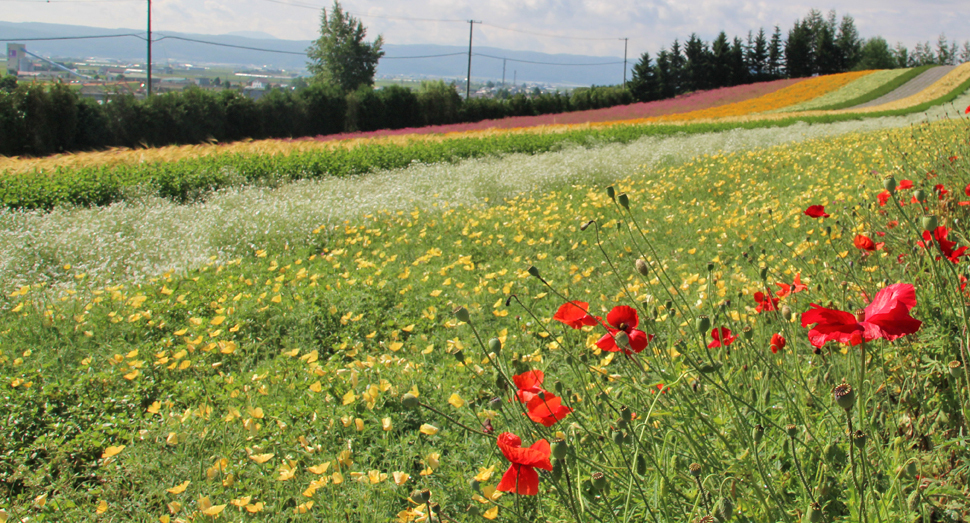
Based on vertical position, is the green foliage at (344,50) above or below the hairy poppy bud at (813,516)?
above

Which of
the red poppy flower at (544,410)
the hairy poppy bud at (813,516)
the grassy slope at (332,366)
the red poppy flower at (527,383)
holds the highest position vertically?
the hairy poppy bud at (813,516)

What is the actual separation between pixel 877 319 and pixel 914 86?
47108 millimetres

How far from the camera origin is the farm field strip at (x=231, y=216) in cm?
572

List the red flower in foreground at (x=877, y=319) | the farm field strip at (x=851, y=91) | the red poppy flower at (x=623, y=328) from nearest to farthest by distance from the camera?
the red flower in foreground at (x=877, y=319) < the red poppy flower at (x=623, y=328) < the farm field strip at (x=851, y=91)

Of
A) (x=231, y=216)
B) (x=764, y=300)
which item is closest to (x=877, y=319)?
(x=764, y=300)

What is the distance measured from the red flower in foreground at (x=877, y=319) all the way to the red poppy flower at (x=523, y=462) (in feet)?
1.83

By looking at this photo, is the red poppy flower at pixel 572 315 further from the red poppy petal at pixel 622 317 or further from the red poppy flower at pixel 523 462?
the red poppy flower at pixel 523 462

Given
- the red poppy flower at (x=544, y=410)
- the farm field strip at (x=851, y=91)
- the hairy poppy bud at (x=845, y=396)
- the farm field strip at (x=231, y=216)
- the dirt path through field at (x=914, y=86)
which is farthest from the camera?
the dirt path through field at (x=914, y=86)

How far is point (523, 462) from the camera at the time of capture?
1.08 metres

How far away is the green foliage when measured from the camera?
4912cm

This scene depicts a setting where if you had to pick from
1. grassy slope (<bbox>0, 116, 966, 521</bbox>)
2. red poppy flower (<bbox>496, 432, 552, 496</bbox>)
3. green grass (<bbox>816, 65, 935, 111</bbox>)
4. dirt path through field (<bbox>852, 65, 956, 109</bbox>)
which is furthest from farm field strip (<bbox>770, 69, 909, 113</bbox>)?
red poppy flower (<bbox>496, 432, 552, 496</bbox>)

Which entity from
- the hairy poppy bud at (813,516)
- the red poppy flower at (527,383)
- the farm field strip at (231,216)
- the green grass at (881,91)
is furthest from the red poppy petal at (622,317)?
the green grass at (881,91)

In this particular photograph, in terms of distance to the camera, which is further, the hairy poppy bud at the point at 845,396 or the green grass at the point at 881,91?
the green grass at the point at 881,91

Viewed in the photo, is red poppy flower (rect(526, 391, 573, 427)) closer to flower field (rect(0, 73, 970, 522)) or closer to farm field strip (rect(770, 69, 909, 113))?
flower field (rect(0, 73, 970, 522))
